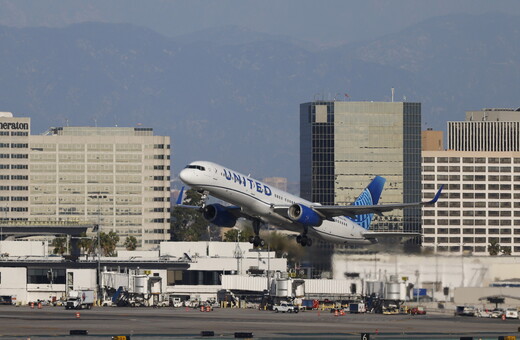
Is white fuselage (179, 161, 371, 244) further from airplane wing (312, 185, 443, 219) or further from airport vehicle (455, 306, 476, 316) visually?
airport vehicle (455, 306, 476, 316)

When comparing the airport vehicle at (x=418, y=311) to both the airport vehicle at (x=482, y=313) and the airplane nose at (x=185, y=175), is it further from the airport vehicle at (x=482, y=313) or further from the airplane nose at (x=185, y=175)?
the airplane nose at (x=185, y=175)

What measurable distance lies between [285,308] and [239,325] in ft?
110

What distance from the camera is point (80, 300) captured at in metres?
192

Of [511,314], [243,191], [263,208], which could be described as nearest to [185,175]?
[243,191]

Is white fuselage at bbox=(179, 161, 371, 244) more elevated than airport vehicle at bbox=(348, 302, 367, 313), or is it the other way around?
white fuselage at bbox=(179, 161, 371, 244)

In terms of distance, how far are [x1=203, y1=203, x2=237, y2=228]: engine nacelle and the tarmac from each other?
11.4 meters

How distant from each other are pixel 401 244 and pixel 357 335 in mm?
33430

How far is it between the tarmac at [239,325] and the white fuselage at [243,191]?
1180 cm

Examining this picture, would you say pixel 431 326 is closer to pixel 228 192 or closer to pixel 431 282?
pixel 431 282

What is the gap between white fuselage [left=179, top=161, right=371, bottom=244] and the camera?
140375 millimetres

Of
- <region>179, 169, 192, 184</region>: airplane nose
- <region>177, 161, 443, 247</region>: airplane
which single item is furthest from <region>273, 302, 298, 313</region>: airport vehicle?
<region>179, 169, 192, 184</region>: airplane nose

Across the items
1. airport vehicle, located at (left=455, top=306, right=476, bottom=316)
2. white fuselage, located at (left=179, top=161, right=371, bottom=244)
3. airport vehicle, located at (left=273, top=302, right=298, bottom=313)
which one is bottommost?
airport vehicle, located at (left=273, top=302, right=298, bottom=313)

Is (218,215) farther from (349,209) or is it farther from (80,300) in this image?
(80,300)

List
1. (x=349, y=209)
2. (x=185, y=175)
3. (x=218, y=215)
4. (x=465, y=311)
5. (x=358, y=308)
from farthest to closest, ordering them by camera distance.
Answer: (x=358, y=308) < (x=465, y=311) < (x=218, y=215) < (x=349, y=209) < (x=185, y=175)
